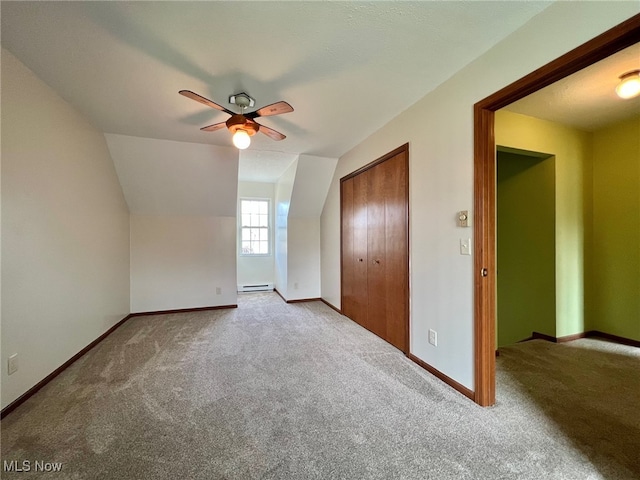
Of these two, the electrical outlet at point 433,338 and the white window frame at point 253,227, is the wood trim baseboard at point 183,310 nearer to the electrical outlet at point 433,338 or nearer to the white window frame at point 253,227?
the white window frame at point 253,227

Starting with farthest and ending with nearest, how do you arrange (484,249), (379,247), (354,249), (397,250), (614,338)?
(354,249), (379,247), (614,338), (397,250), (484,249)

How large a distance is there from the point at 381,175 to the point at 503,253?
2.01 meters

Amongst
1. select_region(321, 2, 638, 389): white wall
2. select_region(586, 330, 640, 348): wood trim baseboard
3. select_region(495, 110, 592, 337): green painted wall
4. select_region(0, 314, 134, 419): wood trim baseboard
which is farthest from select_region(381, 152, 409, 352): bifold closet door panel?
select_region(0, 314, 134, 419): wood trim baseboard

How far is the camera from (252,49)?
66.8 inches

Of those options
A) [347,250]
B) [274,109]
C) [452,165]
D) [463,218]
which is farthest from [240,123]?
[347,250]

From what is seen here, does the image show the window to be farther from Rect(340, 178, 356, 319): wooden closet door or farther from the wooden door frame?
the wooden door frame

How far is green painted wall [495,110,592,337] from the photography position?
2.86 meters

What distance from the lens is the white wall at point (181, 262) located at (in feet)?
13.4

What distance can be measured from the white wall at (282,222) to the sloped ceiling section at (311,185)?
0.35 ft

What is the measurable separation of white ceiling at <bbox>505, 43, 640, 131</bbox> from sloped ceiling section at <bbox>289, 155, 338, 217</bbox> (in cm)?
249

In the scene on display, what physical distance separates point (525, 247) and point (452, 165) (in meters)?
2.04

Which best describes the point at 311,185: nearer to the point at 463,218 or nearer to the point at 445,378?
the point at 463,218

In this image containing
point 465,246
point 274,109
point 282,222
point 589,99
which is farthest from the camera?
point 282,222

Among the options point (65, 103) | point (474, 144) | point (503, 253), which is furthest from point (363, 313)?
point (65, 103)
